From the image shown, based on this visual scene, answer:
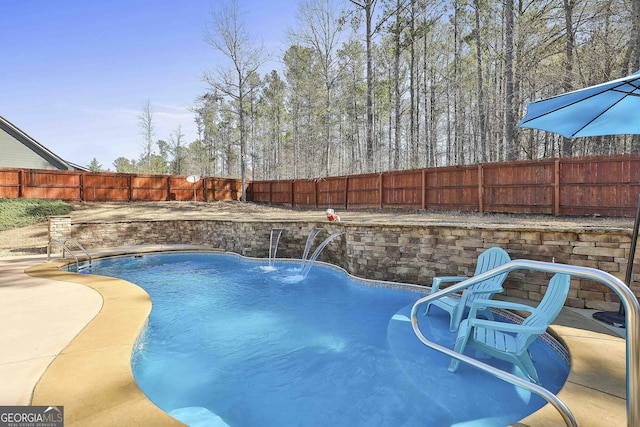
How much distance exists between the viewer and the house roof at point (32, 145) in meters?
15.7

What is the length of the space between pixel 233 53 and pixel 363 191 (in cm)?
1204

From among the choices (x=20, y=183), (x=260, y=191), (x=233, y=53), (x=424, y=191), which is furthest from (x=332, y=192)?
(x=20, y=183)

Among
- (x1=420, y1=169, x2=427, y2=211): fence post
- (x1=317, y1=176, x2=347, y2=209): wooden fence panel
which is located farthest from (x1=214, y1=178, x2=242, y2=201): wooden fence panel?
(x1=420, y1=169, x2=427, y2=211): fence post

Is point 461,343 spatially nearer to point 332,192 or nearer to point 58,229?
point 58,229

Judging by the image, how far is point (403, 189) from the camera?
12.6 metres

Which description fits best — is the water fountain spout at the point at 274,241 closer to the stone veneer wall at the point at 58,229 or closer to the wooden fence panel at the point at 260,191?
the stone veneer wall at the point at 58,229

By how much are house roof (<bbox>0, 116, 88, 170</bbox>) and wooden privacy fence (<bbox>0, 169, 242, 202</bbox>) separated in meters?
3.54

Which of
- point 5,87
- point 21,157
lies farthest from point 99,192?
point 5,87

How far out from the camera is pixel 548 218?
330 inches

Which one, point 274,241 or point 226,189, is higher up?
point 226,189

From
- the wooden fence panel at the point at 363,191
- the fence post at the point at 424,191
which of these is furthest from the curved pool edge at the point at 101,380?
the wooden fence panel at the point at 363,191

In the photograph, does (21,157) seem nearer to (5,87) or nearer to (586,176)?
(5,87)

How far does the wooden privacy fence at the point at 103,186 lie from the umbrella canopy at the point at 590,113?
1881 cm

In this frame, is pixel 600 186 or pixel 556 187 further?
pixel 556 187
